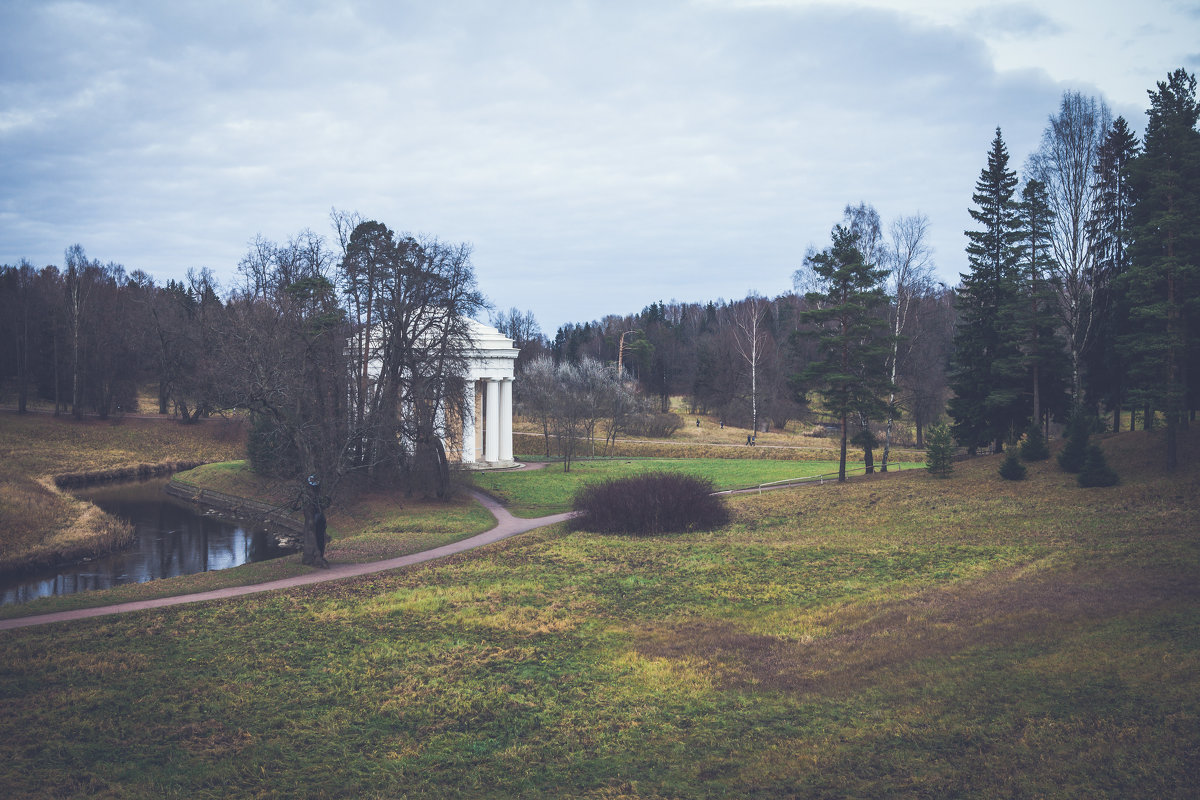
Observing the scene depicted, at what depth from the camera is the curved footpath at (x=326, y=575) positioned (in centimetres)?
1709

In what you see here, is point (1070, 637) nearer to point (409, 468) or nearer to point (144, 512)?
point (409, 468)

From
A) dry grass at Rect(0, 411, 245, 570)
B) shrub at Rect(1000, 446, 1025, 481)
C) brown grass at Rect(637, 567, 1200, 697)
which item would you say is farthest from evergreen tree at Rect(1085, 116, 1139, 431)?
dry grass at Rect(0, 411, 245, 570)

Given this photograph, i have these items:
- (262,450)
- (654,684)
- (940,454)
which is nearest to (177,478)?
(262,450)

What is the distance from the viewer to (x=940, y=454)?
33.1m

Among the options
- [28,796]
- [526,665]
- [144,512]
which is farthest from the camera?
[144,512]

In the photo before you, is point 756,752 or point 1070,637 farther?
point 1070,637

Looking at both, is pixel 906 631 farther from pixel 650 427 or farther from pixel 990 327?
pixel 650 427

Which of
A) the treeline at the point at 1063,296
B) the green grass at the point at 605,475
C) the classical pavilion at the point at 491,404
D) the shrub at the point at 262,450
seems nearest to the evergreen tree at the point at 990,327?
the treeline at the point at 1063,296

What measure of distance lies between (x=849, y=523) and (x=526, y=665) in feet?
59.7

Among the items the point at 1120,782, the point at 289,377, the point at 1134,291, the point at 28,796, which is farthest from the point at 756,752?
the point at 1134,291

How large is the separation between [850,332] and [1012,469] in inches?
343

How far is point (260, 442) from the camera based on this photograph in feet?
135

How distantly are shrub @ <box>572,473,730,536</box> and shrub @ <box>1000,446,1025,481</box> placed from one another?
36.4 ft

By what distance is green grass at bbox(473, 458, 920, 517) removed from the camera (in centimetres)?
3750
